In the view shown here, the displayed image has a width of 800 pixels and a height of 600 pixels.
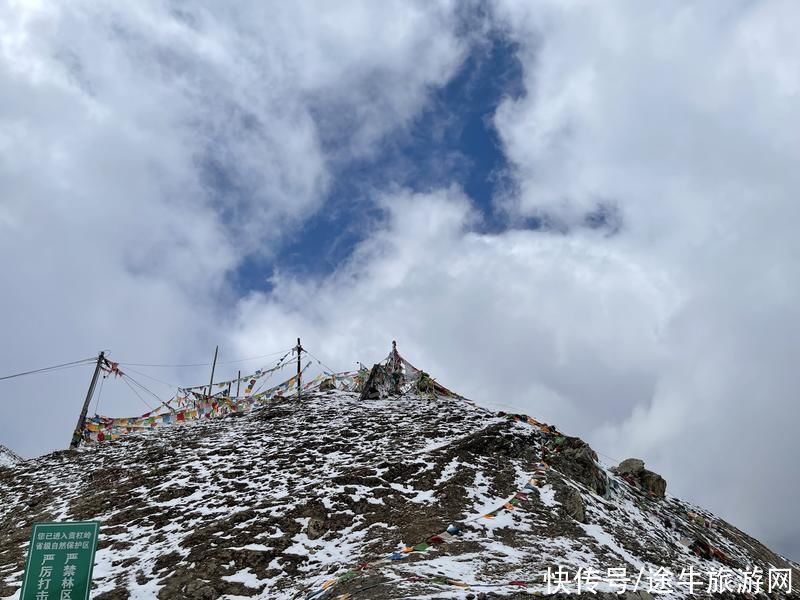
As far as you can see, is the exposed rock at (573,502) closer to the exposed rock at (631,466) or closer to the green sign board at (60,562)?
the exposed rock at (631,466)

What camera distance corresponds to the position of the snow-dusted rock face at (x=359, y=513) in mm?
12344

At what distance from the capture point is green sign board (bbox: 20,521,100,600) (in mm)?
9000

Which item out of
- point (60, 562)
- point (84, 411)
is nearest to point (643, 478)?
point (60, 562)

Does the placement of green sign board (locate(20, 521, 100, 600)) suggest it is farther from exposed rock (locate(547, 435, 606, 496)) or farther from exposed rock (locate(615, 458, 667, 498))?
exposed rock (locate(615, 458, 667, 498))

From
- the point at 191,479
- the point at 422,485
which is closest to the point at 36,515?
the point at 191,479

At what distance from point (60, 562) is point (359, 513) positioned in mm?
8490

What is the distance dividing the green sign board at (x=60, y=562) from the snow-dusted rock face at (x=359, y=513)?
11.7 ft

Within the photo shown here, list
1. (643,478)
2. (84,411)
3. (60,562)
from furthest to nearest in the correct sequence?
(84,411)
(643,478)
(60,562)

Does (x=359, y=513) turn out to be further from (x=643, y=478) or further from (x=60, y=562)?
(x=643, y=478)

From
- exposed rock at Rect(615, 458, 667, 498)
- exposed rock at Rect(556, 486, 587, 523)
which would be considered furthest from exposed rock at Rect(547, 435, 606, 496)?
exposed rock at Rect(615, 458, 667, 498)

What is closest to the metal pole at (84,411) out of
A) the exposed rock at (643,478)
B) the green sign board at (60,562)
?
the green sign board at (60,562)

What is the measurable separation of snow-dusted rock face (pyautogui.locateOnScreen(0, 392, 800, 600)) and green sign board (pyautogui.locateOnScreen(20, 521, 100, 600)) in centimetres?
357

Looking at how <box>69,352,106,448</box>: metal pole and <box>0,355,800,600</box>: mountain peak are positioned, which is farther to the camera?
<box>69,352,106,448</box>: metal pole

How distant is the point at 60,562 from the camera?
30.2ft
